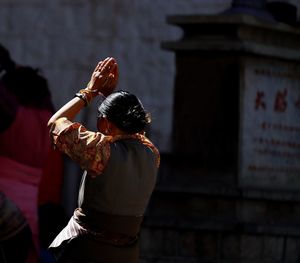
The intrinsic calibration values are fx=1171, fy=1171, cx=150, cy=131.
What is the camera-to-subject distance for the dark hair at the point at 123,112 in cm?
464

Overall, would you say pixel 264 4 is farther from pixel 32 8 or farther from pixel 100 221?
pixel 100 221

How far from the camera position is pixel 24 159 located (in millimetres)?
7625

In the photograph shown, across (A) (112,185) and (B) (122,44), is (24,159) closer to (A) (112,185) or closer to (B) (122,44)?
(B) (122,44)

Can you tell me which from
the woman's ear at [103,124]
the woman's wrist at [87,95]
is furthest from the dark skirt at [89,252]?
the woman's wrist at [87,95]

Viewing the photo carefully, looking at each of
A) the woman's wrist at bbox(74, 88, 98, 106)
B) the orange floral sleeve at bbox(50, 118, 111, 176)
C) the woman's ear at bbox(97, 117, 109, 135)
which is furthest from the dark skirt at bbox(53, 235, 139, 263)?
the woman's wrist at bbox(74, 88, 98, 106)

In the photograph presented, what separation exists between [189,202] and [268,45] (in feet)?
3.70

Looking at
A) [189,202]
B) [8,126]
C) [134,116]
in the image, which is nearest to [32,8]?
[8,126]

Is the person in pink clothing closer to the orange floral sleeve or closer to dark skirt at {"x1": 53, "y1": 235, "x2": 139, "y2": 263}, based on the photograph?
dark skirt at {"x1": 53, "y1": 235, "x2": 139, "y2": 263}

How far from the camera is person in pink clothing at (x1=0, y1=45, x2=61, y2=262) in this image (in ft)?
24.5

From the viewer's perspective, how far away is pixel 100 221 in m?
4.61

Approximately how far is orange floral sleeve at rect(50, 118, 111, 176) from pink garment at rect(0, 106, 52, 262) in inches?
118

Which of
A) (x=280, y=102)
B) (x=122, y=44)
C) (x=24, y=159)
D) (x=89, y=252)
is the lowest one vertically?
(x=24, y=159)

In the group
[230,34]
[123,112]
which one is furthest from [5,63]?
[123,112]

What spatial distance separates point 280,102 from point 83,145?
335 cm
